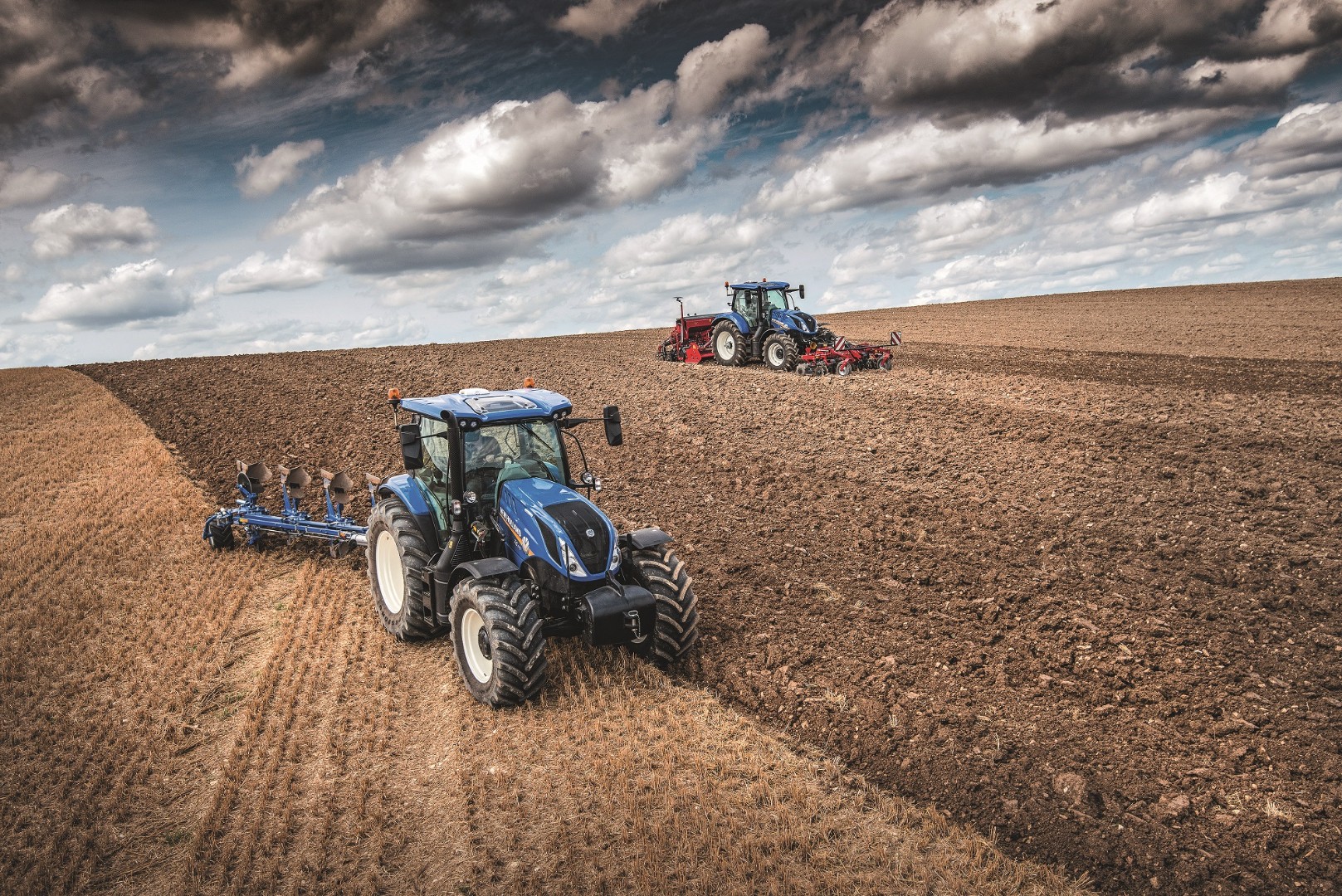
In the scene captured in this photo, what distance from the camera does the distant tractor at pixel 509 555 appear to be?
19.6 feet

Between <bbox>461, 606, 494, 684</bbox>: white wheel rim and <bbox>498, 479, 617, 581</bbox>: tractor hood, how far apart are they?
695 millimetres

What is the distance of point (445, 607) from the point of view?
702cm

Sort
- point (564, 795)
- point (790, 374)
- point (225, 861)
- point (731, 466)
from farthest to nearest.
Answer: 1. point (790, 374)
2. point (731, 466)
3. point (564, 795)
4. point (225, 861)

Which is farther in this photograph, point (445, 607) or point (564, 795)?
point (445, 607)

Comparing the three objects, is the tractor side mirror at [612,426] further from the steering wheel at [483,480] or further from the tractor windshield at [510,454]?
the steering wheel at [483,480]

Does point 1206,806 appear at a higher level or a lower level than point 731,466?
lower

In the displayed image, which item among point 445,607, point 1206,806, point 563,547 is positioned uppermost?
point 563,547

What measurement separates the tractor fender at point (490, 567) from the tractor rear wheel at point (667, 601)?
1.06 m

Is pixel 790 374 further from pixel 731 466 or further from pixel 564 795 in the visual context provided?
pixel 564 795

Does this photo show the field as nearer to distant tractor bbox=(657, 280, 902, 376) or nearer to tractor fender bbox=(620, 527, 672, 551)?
tractor fender bbox=(620, 527, 672, 551)

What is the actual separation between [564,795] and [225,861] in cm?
210

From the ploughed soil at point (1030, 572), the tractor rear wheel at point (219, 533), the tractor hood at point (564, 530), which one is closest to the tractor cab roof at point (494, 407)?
the tractor hood at point (564, 530)

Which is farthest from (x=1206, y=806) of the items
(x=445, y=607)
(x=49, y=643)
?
(x=49, y=643)

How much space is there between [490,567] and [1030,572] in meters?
5.95
